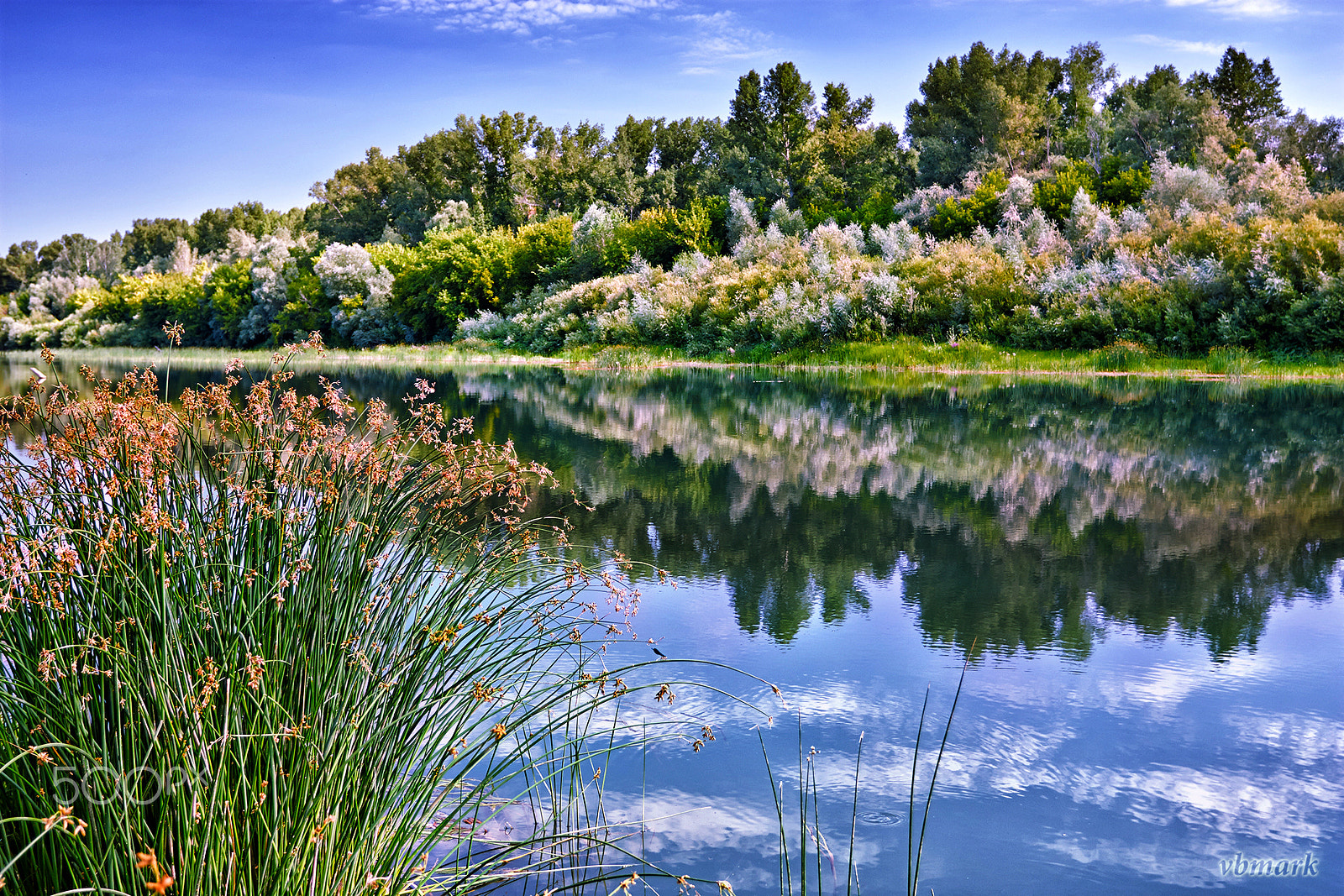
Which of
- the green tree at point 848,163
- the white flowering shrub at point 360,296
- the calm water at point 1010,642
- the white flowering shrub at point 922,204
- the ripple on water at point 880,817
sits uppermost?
the green tree at point 848,163

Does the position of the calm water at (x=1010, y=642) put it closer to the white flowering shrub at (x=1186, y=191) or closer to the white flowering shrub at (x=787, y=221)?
the white flowering shrub at (x=1186, y=191)

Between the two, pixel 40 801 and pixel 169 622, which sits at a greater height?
pixel 169 622

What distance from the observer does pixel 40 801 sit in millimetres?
1892

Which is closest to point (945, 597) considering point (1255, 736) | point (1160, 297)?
point (1255, 736)

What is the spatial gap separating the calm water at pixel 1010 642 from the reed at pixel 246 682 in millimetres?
686

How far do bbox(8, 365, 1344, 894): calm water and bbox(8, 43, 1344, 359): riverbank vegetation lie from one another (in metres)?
6.31

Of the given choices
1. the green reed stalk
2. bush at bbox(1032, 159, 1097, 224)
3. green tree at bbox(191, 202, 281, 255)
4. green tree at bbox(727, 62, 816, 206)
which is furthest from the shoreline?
green tree at bbox(191, 202, 281, 255)

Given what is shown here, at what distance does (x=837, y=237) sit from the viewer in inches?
1232

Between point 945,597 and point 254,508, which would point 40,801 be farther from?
point 945,597

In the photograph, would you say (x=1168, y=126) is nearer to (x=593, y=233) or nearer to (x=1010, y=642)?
(x=593, y=233)

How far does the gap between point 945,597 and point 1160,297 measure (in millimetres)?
19267

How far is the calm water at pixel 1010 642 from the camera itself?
2.78 m

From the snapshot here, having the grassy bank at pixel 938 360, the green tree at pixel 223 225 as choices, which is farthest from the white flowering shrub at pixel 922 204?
the green tree at pixel 223 225

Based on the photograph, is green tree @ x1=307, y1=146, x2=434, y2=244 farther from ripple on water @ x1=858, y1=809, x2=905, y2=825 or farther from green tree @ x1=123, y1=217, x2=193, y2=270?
ripple on water @ x1=858, y1=809, x2=905, y2=825
